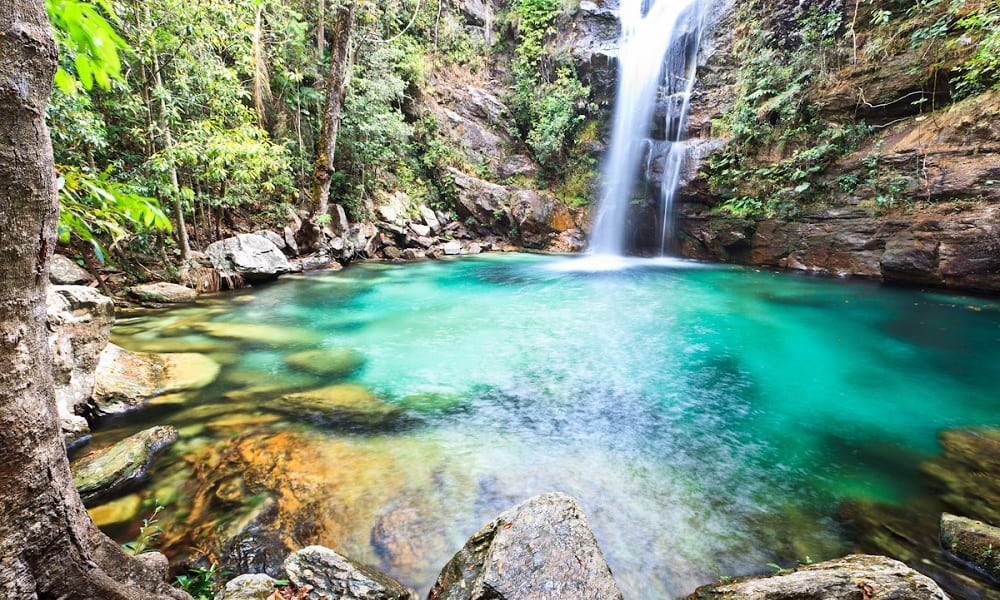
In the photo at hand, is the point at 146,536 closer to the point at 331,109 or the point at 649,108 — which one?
the point at 331,109

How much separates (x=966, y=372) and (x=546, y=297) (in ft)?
20.4

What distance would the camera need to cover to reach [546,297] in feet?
29.4

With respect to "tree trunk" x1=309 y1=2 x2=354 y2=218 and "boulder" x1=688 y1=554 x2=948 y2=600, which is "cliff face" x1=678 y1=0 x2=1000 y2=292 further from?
"tree trunk" x1=309 y1=2 x2=354 y2=218

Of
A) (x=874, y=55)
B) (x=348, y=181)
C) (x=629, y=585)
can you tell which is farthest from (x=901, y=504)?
(x=348, y=181)

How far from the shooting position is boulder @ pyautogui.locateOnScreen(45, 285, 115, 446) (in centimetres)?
290

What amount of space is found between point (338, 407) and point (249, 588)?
2.05m

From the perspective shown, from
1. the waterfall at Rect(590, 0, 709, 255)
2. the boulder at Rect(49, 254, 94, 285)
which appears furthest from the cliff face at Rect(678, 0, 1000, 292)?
the boulder at Rect(49, 254, 94, 285)

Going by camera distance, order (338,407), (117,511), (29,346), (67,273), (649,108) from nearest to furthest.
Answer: (29,346) < (117,511) < (338,407) < (67,273) < (649,108)

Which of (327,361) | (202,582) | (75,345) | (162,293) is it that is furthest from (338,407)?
(162,293)

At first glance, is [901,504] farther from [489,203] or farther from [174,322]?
[489,203]

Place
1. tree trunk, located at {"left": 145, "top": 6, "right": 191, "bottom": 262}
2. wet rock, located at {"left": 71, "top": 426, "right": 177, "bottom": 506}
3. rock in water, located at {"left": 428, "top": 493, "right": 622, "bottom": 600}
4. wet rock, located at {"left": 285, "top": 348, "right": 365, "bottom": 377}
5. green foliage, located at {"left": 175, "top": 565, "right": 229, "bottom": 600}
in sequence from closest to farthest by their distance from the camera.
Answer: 1. rock in water, located at {"left": 428, "top": 493, "right": 622, "bottom": 600}
2. green foliage, located at {"left": 175, "top": 565, "right": 229, "bottom": 600}
3. wet rock, located at {"left": 71, "top": 426, "right": 177, "bottom": 506}
4. wet rock, located at {"left": 285, "top": 348, "right": 365, "bottom": 377}
5. tree trunk, located at {"left": 145, "top": 6, "right": 191, "bottom": 262}

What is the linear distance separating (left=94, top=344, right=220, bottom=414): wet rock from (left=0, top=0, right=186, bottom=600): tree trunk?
3.13 m

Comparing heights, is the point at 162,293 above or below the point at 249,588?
above

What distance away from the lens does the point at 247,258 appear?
8.87 m
